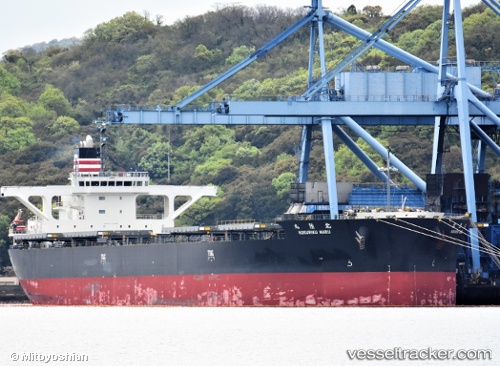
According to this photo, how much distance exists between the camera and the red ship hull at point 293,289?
175 ft

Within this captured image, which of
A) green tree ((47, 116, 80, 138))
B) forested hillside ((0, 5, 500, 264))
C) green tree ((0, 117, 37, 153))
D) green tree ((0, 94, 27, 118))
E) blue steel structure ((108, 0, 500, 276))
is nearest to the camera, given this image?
blue steel structure ((108, 0, 500, 276))

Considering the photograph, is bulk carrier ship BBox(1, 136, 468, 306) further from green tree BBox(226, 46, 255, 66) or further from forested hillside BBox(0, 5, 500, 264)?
green tree BBox(226, 46, 255, 66)

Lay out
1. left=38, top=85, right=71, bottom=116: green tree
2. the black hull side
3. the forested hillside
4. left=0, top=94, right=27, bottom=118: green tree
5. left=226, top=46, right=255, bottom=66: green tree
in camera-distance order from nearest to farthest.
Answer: the black hull side, the forested hillside, left=0, top=94, right=27, bottom=118: green tree, left=38, top=85, right=71, bottom=116: green tree, left=226, top=46, right=255, bottom=66: green tree

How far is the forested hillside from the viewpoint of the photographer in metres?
87.7

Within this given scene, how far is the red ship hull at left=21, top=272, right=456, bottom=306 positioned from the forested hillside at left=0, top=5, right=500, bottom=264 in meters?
25.0

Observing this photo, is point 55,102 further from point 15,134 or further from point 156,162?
point 156,162

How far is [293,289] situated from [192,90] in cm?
5387

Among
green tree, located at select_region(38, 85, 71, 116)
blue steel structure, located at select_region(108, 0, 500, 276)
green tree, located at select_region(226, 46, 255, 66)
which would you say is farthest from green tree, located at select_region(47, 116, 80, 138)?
blue steel structure, located at select_region(108, 0, 500, 276)

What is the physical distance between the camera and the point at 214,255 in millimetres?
56750
